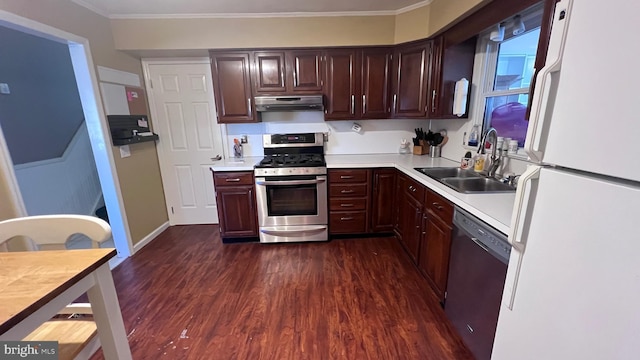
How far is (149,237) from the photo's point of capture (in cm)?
308

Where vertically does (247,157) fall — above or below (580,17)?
below

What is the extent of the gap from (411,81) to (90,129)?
3.31 metres

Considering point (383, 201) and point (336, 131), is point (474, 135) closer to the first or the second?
point (383, 201)

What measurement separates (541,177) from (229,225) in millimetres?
2829

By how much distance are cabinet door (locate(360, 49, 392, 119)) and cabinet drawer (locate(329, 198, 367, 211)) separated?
3.31 feet

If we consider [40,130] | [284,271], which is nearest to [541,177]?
[284,271]

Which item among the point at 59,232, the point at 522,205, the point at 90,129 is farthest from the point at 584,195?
the point at 90,129

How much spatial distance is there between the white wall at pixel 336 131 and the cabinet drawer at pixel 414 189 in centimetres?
102

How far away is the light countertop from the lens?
1.28 m

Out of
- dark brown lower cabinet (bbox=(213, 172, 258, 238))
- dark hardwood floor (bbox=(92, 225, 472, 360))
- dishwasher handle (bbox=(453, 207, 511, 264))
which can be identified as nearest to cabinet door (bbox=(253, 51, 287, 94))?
dark brown lower cabinet (bbox=(213, 172, 258, 238))

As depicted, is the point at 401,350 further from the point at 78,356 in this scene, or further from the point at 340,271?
the point at 78,356

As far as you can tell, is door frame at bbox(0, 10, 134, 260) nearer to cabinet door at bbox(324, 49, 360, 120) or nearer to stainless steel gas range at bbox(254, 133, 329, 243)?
stainless steel gas range at bbox(254, 133, 329, 243)

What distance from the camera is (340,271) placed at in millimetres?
2389

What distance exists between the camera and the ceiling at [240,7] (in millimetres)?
2412
